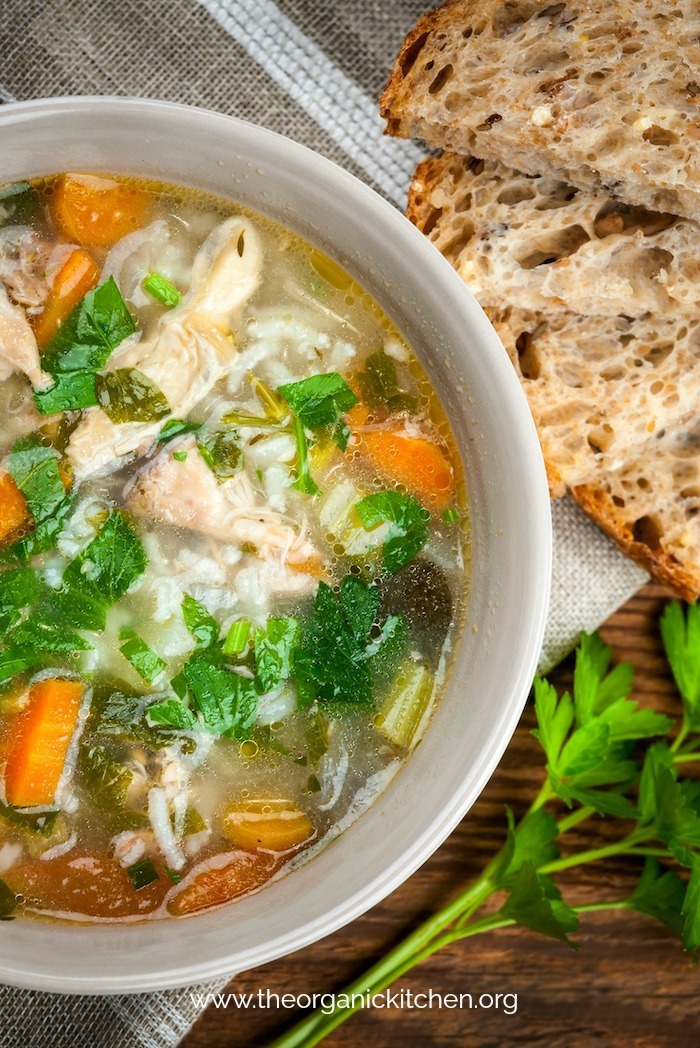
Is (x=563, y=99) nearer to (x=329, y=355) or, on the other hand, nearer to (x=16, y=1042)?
(x=329, y=355)

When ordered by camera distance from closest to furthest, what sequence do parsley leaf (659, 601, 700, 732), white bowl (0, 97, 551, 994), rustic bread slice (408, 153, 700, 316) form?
white bowl (0, 97, 551, 994) → rustic bread slice (408, 153, 700, 316) → parsley leaf (659, 601, 700, 732)

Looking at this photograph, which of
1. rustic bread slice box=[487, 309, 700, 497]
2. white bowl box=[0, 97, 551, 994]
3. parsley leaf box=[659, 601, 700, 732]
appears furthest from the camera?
parsley leaf box=[659, 601, 700, 732]

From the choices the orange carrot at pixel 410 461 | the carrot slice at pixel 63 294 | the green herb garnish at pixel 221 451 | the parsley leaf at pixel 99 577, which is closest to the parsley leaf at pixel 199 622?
the parsley leaf at pixel 99 577

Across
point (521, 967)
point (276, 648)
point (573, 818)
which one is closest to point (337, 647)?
point (276, 648)

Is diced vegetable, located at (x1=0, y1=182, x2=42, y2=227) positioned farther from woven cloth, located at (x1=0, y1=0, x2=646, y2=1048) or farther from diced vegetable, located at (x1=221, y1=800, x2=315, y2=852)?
diced vegetable, located at (x1=221, y1=800, x2=315, y2=852)

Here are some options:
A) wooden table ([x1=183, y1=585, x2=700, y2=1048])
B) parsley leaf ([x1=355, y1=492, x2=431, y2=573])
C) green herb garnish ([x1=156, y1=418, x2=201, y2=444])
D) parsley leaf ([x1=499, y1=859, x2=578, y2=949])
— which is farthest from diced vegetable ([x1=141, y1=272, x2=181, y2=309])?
parsley leaf ([x1=499, y1=859, x2=578, y2=949])

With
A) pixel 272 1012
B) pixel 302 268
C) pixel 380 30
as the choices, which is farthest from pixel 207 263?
pixel 272 1012

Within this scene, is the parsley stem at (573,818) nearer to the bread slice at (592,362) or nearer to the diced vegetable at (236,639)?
the bread slice at (592,362)
